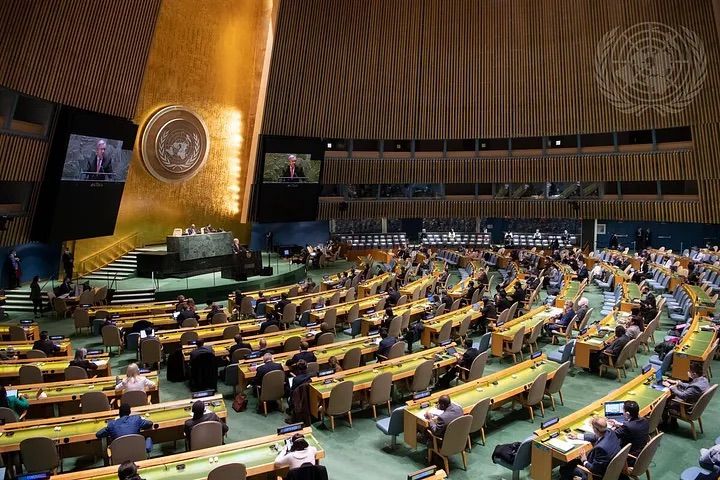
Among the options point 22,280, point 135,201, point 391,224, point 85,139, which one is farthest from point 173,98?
point 391,224

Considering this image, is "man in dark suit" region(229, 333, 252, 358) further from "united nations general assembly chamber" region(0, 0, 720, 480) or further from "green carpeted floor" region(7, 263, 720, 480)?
"green carpeted floor" region(7, 263, 720, 480)

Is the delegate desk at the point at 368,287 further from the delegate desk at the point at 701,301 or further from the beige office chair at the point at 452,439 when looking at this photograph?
the beige office chair at the point at 452,439

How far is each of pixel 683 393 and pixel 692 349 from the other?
2296mm

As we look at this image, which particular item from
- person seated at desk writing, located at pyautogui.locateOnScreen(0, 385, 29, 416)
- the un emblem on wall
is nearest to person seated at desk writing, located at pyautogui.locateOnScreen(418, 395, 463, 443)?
person seated at desk writing, located at pyautogui.locateOnScreen(0, 385, 29, 416)

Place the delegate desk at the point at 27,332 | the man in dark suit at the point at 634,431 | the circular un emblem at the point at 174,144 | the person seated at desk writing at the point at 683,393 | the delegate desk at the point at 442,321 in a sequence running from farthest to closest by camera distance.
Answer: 1. the circular un emblem at the point at 174,144
2. the delegate desk at the point at 27,332
3. the delegate desk at the point at 442,321
4. the person seated at desk writing at the point at 683,393
5. the man in dark suit at the point at 634,431

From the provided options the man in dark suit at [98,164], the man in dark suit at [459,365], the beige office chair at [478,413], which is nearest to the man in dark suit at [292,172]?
the man in dark suit at [98,164]

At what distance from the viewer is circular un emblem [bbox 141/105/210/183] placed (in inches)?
866

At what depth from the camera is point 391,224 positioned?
31.6 meters

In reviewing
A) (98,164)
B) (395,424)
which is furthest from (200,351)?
(98,164)

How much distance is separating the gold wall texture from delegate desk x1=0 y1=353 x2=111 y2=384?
11.1 meters

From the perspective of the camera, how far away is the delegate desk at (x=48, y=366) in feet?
30.3

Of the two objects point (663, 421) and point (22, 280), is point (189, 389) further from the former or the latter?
point (22, 280)

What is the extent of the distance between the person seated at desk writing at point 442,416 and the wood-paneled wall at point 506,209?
21.9m

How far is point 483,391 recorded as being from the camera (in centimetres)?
816
